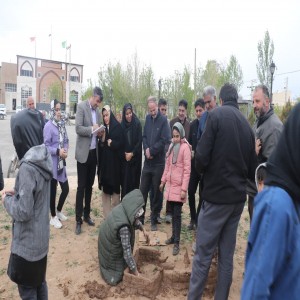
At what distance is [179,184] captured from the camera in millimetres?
4523

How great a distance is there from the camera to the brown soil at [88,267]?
11.8 feet

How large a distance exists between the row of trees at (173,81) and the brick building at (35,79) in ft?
109

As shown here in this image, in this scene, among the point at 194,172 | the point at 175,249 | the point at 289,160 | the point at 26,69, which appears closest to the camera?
the point at 289,160

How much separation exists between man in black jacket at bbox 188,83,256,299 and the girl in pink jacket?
1.29 m

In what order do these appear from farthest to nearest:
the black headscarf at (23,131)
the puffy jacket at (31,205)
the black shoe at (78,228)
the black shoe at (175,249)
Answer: the black shoe at (78,228), the black shoe at (175,249), the black headscarf at (23,131), the puffy jacket at (31,205)

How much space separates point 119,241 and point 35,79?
67.2 meters

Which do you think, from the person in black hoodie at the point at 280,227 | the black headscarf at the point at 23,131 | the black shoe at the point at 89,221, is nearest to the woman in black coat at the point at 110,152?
the black shoe at the point at 89,221

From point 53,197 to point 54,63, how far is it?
66.8m

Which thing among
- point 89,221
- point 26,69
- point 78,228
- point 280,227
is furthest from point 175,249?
point 26,69

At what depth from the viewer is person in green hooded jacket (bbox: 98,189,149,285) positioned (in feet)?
12.1

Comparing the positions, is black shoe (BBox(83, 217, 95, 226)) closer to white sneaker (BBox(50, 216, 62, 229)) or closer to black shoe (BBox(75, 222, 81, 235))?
black shoe (BBox(75, 222, 81, 235))

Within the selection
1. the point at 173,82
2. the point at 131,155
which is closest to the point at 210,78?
the point at 173,82

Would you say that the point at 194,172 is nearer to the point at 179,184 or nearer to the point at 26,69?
the point at 179,184

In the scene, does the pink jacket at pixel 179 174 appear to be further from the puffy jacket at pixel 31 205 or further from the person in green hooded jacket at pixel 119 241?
the puffy jacket at pixel 31 205
